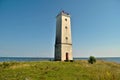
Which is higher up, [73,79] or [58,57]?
[58,57]

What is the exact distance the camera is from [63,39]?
32688 mm

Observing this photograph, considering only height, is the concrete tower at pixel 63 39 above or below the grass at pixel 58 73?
above

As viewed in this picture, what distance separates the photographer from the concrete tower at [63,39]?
32344mm

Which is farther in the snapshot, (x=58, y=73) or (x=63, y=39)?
(x=63, y=39)

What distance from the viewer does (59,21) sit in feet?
112

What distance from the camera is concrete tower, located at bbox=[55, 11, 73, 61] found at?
32.3 meters

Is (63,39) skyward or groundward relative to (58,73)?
skyward

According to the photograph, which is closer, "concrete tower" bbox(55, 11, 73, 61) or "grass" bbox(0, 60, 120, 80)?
"grass" bbox(0, 60, 120, 80)

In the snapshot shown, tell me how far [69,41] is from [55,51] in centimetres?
408

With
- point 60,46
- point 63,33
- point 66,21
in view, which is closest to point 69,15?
point 66,21

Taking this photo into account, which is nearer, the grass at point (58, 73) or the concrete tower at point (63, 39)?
the grass at point (58, 73)

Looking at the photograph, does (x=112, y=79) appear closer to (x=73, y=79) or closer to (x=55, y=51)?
(x=73, y=79)

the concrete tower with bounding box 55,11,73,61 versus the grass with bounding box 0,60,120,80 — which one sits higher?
the concrete tower with bounding box 55,11,73,61

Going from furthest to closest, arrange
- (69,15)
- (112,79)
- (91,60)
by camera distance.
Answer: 1. (69,15)
2. (91,60)
3. (112,79)
